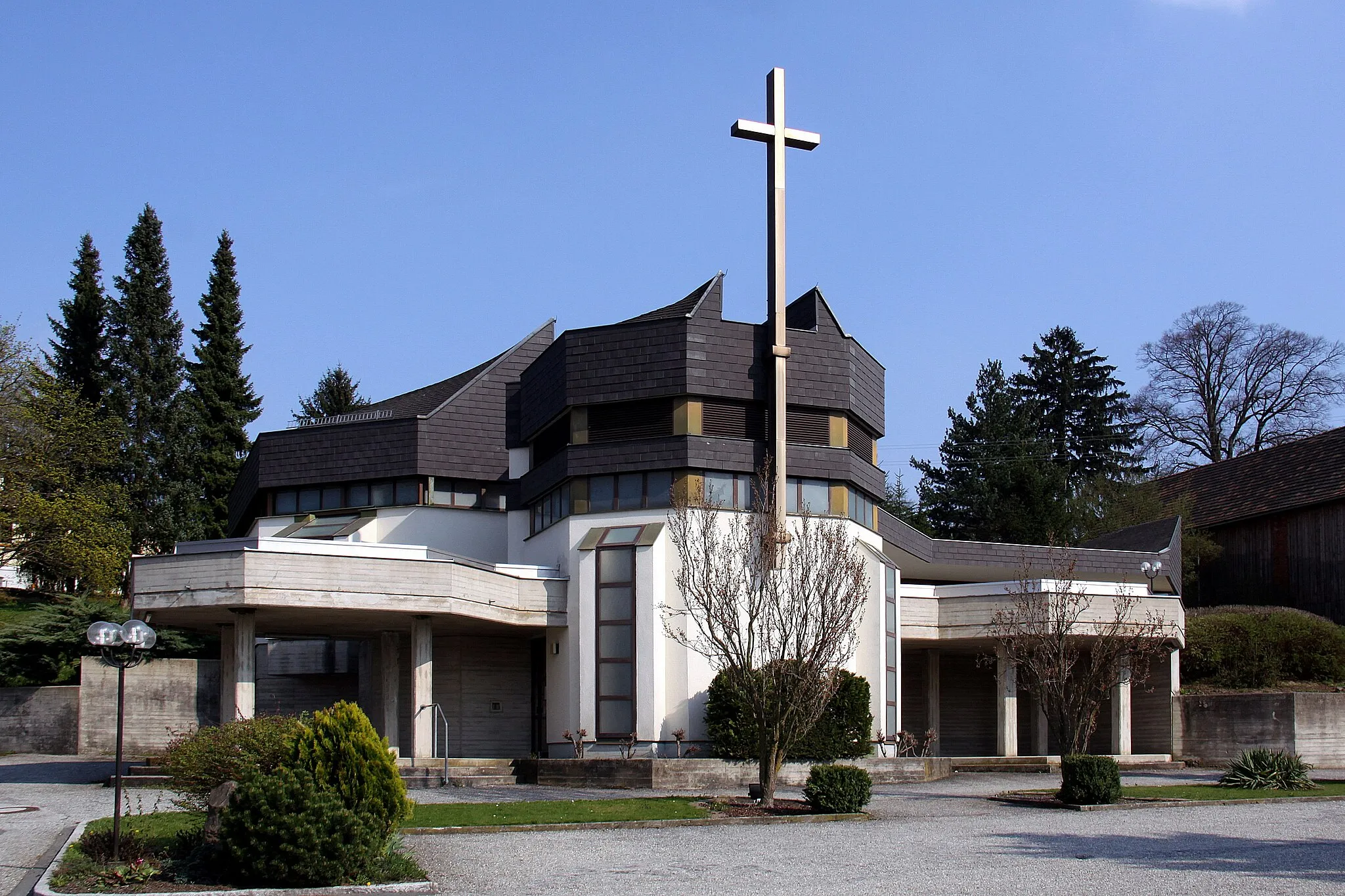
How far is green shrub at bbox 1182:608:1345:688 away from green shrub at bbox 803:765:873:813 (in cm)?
1909

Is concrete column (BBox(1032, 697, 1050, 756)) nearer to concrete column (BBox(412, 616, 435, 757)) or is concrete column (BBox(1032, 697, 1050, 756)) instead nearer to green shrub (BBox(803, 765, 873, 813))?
concrete column (BBox(412, 616, 435, 757))

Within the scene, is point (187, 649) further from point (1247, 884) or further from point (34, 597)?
point (1247, 884)

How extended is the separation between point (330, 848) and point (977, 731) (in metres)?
28.0

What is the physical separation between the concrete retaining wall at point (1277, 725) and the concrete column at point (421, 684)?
1826 centimetres

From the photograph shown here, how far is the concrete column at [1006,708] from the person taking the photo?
32.8 m

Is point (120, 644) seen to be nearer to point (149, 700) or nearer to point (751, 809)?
point (751, 809)

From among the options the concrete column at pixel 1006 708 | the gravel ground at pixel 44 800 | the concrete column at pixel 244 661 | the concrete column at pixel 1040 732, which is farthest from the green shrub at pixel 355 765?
the concrete column at pixel 1040 732

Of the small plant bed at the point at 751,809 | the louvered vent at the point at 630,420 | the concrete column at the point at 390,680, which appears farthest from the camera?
the concrete column at the point at 390,680

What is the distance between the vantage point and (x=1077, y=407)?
63375 millimetres

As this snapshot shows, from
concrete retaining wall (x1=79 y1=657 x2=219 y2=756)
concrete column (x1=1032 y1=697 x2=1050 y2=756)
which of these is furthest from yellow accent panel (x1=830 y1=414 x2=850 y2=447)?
concrete retaining wall (x1=79 y1=657 x2=219 y2=756)

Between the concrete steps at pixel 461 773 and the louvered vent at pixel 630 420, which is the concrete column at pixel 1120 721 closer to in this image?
the louvered vent at pixel 630 420

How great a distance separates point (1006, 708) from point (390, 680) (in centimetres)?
1425

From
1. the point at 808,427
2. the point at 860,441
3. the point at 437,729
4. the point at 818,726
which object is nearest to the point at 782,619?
the point at 818,726

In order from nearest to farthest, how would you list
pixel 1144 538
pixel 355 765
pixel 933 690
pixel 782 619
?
1. pixel 355 765
2. pixel 782 619
3. pixel 933 690
4. pixel 1144 538
